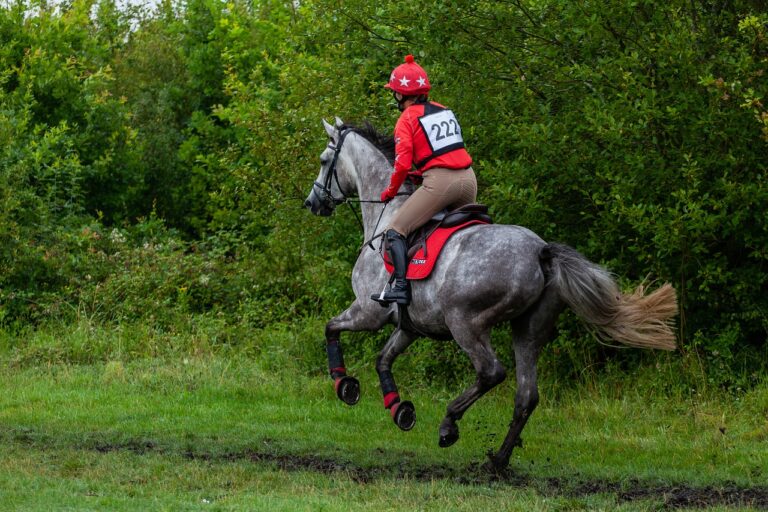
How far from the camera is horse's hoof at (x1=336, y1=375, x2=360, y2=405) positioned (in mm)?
9562

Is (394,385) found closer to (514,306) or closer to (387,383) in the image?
(387,383)

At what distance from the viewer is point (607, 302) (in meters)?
8.72

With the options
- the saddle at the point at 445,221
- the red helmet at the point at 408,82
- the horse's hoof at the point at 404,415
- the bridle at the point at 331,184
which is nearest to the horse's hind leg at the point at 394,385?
the horse's hoof at the point at 404,415

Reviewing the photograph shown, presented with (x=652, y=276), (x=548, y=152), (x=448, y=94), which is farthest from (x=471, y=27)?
(x=652, y=276)

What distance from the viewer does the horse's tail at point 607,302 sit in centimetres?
865

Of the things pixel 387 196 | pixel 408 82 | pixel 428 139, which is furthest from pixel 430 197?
pixel 408 82

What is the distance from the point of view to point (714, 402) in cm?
1082

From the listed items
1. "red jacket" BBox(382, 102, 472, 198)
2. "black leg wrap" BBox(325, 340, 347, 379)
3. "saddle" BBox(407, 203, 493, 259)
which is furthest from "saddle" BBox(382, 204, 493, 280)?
"black leg wrap" BBox(325, 340, 347, 379)

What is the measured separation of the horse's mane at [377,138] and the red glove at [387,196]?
0.45m

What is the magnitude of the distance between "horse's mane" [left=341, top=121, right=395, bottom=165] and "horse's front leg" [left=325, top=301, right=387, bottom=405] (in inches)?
57.0

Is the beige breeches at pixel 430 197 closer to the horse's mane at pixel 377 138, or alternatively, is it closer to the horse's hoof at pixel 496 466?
the horse's mane at pixel 377 138

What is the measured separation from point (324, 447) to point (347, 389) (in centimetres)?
79

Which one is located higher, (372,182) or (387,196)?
(372,182)

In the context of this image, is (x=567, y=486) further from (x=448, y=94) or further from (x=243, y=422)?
(x=448, y=94)
